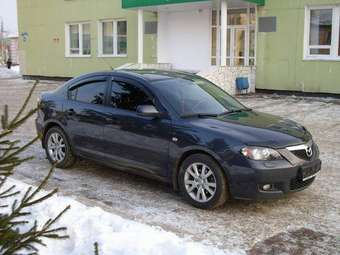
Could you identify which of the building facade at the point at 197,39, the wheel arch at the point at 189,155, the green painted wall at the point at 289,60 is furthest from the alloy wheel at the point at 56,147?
the green painted wall at the point at 289,60

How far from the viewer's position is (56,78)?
28984 mm

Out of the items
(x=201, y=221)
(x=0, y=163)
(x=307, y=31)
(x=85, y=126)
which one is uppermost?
(x=307, y=31)

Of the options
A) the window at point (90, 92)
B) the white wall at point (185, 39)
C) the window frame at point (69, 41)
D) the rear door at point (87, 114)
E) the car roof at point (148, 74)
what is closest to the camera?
the car roof at point (148, 74)

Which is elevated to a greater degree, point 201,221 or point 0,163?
point 0,163

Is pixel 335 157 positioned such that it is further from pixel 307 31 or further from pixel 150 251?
pixel 307 31

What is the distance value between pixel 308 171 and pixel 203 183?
1236mm

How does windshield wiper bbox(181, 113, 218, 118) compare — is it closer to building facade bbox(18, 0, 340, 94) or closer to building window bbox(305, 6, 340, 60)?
building facade bbox(18, 0, 340, 94)

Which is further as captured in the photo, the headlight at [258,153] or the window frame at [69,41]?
the window frame at [69,41]

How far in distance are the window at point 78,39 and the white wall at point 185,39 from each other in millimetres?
5265

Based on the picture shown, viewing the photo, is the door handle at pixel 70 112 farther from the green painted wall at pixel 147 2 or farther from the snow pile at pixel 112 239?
the green painted wall at pixel 147 2

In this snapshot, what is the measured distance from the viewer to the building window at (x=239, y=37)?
67.6ft

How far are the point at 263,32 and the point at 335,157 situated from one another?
39.1 ft

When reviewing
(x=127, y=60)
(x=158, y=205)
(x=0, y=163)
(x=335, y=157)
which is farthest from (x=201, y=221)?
(x=127, y=60)

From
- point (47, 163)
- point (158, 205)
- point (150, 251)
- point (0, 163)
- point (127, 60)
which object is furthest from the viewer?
point (127, 60)
